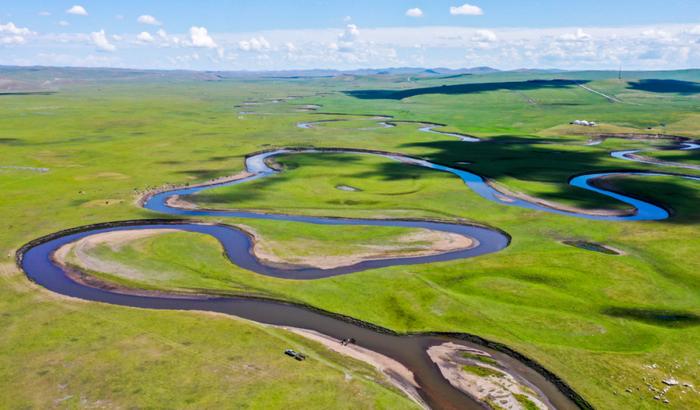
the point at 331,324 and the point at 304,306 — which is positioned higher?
the point at 304,306

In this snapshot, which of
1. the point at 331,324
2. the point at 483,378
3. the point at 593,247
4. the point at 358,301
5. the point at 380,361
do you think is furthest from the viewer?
the point at 593,247

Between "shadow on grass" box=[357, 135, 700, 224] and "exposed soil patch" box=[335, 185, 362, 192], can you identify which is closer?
"shadow on grass" box=[357, 135, 700, 224]

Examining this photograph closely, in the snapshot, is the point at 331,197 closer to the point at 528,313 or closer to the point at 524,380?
the point at 528,313

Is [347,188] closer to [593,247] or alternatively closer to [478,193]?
[478,193]

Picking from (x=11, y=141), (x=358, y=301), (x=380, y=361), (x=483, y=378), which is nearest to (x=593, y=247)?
(x=358, y=301)

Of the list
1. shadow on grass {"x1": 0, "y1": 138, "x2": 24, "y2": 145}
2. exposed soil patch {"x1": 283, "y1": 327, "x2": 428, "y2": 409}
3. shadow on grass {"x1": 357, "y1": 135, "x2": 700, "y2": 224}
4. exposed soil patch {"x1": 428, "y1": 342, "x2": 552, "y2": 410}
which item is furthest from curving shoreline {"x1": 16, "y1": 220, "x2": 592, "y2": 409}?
shadow on grass {"x1": 0, "y1": 138, "x2": 24, "y2": 145}

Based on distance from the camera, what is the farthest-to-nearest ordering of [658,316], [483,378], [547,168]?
[547,168] → [658,316] → [483,378]

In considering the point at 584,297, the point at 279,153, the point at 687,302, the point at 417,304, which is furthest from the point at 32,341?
the point at 279,153

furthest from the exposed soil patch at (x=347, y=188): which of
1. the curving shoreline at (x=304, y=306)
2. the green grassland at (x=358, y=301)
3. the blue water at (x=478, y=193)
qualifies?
the blue water at (x=478, y=193)

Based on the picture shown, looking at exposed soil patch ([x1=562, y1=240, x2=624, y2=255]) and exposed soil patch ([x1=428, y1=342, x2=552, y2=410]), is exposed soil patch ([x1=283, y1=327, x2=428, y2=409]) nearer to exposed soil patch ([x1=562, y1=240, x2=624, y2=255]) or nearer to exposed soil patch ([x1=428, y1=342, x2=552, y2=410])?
exposed soil patch ([x1=428, y1=342, x2=552, y2=410])
